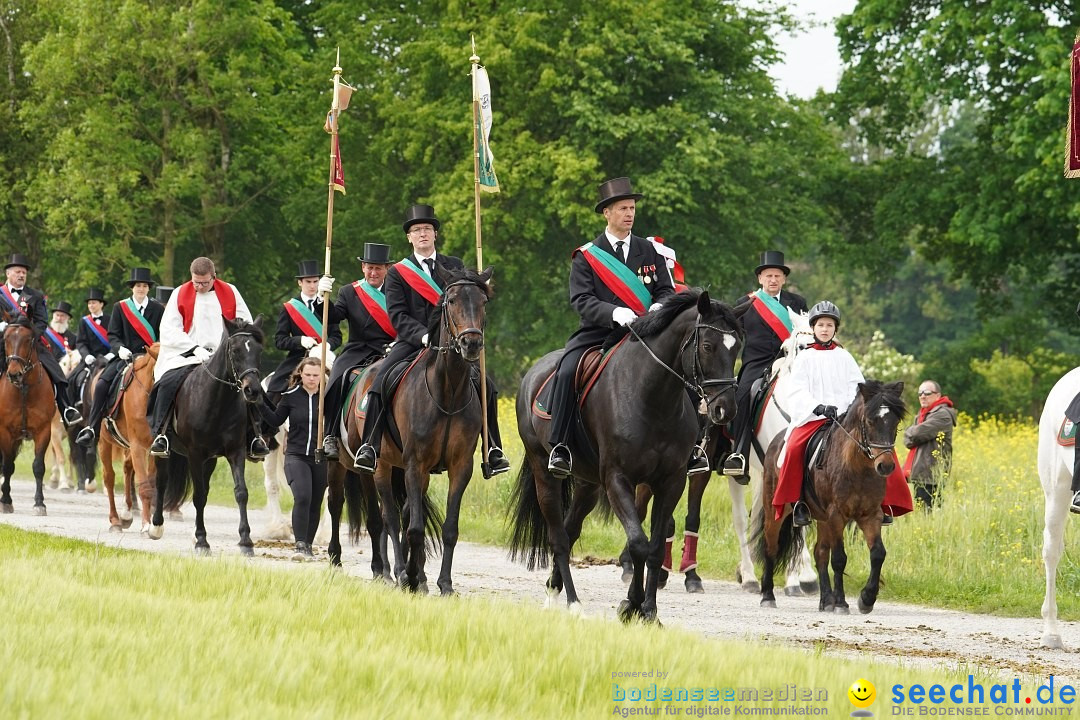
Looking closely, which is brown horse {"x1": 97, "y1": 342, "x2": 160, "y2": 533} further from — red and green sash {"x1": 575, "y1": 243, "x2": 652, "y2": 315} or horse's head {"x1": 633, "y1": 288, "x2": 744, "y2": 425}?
horse's head {"x1": 633, "y1": 288, "x2": 744, "y2": 425}

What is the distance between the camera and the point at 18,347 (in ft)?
68.5

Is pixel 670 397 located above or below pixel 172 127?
below

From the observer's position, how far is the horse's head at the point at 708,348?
1027 cm

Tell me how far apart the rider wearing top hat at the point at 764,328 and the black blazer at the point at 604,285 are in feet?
11.5

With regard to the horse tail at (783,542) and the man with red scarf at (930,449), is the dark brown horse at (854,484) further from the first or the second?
the man with red scarf at (930,449)

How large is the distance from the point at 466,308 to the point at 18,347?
10.9 m

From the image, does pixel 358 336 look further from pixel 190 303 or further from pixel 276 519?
pixel 276 519

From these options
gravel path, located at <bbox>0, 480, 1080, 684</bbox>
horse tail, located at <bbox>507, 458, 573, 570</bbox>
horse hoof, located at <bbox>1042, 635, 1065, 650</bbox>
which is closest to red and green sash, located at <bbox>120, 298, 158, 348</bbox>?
gravel path, located at <bbox>0, 480, 1080, 684</bbox>

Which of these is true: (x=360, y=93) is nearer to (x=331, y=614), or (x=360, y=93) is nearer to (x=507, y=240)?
(x=507, y=240)

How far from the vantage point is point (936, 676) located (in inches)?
311

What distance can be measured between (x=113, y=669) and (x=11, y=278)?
639 inches

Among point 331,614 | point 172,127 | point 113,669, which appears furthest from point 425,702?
point 172,127

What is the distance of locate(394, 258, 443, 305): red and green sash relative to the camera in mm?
13422

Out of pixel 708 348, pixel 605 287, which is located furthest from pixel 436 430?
pixel 708 348
